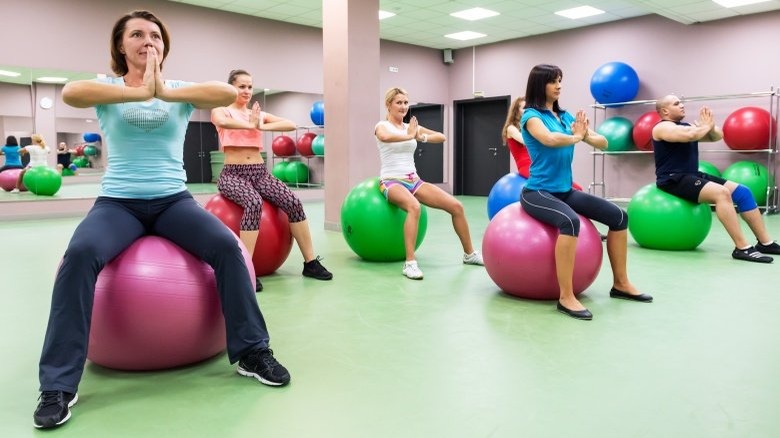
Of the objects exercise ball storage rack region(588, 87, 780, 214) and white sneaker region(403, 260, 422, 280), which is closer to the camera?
white sneaker region(403, 260, 422, 280)

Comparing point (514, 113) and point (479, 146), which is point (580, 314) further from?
point (479, 146)

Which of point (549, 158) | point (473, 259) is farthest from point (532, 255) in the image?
point (473, 259)

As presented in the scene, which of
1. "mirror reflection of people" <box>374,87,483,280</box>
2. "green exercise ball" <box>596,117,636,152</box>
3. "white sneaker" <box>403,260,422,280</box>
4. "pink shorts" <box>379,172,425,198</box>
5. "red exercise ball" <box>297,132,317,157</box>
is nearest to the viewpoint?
"white sneaker" <box>403,260,422,280</box>

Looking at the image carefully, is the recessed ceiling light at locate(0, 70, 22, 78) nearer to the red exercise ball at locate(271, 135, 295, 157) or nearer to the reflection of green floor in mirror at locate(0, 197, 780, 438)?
the red exercise ball at locate(271, 135, 295, 157)

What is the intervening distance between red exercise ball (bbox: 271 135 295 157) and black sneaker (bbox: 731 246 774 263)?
25.4ft

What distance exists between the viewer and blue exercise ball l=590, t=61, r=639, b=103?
893 centimetres

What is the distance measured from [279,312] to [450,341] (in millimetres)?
985

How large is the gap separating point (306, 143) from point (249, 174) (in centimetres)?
675

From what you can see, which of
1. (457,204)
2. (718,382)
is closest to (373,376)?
(718,382)

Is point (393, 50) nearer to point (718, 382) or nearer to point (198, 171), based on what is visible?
point (198, 171)

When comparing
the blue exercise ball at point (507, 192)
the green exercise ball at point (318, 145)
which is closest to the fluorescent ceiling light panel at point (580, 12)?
the green exercise ball at point (318, 145)

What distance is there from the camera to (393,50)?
38.5ft

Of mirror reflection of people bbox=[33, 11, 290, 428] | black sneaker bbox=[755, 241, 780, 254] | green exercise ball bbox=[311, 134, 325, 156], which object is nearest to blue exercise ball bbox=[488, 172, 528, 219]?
black sneaker bbox=[755, 241, 780, 254]

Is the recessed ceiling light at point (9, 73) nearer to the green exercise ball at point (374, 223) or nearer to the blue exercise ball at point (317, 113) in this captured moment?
the blue exercise ball at point (317, 113)
